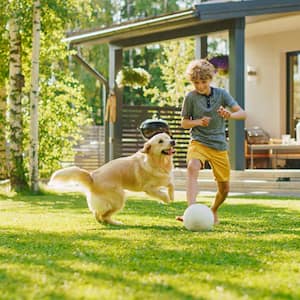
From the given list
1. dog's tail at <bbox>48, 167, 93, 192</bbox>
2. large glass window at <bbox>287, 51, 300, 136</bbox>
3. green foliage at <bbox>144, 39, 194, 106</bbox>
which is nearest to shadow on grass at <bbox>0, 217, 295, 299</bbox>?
dog's tail at <bbox>48, 167, 93, 192</bbox>

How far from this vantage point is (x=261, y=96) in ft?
57.0

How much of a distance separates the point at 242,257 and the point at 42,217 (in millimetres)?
4020

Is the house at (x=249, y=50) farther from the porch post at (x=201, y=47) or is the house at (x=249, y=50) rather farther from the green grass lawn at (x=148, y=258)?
the green grass lawn at (x=148, y=258)

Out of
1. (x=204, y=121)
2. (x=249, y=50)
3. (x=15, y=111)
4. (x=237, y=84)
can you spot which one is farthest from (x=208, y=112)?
(x=249, y=50)

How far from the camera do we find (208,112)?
7.39 m

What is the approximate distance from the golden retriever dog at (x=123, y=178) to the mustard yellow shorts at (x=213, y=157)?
344mm

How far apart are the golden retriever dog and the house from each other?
21.3 feet

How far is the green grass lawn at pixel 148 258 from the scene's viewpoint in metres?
3.97

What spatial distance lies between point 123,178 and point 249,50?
Result: 1061cm

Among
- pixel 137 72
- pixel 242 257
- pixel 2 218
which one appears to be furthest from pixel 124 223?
pixel 137 72

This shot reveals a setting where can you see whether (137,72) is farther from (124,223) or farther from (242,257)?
(242,257)

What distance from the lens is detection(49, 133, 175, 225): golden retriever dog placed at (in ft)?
24.7

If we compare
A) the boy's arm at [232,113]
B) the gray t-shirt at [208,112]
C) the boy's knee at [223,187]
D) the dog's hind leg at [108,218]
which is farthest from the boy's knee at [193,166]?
the dog's hind leg at [108,218]

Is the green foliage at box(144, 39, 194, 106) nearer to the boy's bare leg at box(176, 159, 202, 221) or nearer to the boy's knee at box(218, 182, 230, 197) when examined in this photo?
the boy's knee at box(218, 182, 230, 197)
